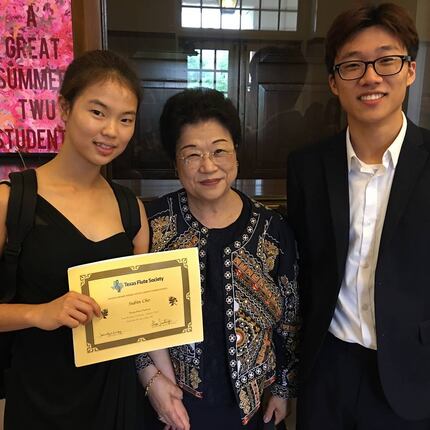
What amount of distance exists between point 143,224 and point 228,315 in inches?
12.5

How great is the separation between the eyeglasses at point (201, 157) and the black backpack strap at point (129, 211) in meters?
0.17

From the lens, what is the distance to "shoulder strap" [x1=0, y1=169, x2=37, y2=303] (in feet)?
3.17

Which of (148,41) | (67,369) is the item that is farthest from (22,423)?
(148,41)

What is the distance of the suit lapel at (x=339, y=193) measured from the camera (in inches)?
45.7

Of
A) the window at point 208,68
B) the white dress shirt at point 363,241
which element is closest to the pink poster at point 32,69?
the window at point 208,68

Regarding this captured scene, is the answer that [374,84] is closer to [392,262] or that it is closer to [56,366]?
[392,262]

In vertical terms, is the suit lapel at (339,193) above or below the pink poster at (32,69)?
below

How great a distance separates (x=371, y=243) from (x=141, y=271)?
1.86 feet

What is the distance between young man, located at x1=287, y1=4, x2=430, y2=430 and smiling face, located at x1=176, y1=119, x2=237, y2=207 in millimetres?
254

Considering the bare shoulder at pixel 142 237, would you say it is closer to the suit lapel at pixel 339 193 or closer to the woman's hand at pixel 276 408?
the suit lapel at pixel 339 193

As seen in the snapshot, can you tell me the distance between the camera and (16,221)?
0.97m

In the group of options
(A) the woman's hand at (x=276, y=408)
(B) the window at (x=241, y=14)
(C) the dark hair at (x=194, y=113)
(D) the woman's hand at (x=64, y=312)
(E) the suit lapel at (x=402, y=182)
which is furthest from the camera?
(B) the window at (x=241, y=14)

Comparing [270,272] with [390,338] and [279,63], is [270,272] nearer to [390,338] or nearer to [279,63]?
[390,338]

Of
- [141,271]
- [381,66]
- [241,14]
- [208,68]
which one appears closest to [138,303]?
[141,271]
